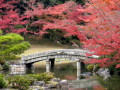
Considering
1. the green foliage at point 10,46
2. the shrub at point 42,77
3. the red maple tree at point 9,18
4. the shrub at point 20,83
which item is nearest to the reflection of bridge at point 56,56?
the green foliage at point 10,46

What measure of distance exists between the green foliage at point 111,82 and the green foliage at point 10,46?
9.74 m

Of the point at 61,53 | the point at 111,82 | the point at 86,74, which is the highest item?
the point at 61,53

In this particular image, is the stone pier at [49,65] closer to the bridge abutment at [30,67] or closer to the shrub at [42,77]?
the bridge abutment at [30,67]

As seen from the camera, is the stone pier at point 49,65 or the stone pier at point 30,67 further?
the stone pier at point 30,67

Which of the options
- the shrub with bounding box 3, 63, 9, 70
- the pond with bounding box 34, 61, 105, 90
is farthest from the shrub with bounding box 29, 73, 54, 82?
the shrub with bounding box 3, 63, 9, 70

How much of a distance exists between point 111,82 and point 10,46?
1276cm

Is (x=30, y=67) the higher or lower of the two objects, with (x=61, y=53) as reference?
lower

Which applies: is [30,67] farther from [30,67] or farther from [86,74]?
[86,74]

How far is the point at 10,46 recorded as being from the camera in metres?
31.7

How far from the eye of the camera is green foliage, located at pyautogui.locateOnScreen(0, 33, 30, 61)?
1230 inches

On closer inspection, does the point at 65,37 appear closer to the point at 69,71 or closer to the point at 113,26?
the point at 69,71

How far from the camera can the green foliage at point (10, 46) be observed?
102ft

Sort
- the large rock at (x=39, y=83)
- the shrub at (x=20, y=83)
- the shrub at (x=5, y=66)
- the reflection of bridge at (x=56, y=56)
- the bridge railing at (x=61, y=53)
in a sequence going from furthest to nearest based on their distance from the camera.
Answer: the shrub at (x=5, y=66)
the reflection of bridge at (x=56, y=56)
the bridge railing at (x=61, y=53)
the large rock at (x=39, y=83)
the shrub at (x=20, y=83)

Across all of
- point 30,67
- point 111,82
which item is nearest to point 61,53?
point 30,67
